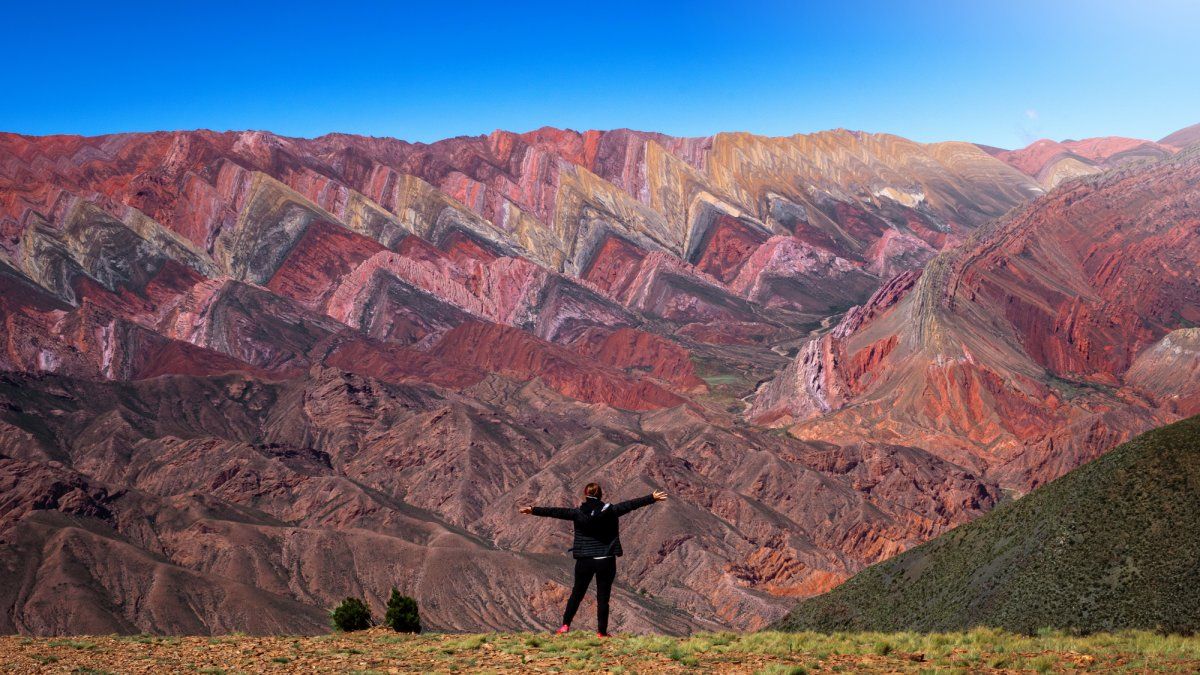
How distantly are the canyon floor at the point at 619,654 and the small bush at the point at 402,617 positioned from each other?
7.53 metres

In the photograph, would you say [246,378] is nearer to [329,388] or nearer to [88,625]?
[329,388]

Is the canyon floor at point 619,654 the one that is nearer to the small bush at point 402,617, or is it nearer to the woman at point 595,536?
the woman at point 595,536

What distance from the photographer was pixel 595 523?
22625 mm

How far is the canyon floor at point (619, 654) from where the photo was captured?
20.0 meters

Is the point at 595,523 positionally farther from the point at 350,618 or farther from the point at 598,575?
the point at 350,618

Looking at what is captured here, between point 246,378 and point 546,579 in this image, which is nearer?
point 546,579

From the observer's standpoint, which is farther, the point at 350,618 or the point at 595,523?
the point at 350,618

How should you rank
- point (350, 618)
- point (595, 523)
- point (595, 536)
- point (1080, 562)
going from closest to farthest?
point (595, 523) → point (595, 536) → point (1080, 562) → point (350, 618)

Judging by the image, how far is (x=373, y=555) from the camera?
359 ft

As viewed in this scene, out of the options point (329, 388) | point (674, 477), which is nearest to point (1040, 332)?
point (674, 477)

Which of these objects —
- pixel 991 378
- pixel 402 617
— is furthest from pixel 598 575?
pixel 991 378

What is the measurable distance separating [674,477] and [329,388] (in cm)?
5762

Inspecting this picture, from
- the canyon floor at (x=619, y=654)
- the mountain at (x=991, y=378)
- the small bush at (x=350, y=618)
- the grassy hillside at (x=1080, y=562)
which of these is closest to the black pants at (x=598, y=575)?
the canyon floor at (x=619, y=654)

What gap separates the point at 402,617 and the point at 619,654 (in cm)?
1549
